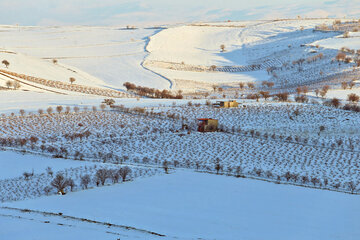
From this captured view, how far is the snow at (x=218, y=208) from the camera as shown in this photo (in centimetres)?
1267

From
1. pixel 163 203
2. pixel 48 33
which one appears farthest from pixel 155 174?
pixel 48 33

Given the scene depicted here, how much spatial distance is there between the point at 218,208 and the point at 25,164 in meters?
9.61

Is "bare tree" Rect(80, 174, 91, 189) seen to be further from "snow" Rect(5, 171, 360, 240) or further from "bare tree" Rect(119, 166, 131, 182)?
"bare tree" Rect(119, 166, 131, 182)

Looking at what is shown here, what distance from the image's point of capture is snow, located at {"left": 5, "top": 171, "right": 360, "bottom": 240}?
41.6ft

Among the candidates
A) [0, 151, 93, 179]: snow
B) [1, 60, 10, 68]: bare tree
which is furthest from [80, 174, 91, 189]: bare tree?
[1, 60, 10, 68]: bare tree

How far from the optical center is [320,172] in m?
18.9

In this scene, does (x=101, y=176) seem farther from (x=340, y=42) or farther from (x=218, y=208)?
(x=340, y=42)

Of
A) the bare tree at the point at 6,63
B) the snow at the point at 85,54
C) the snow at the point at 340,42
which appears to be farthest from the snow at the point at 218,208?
the snow at the point at 340,42

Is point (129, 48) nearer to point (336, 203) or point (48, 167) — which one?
point (48, 167)

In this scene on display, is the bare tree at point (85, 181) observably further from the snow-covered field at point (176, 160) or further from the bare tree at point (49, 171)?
the bare tree at point (49, 171)

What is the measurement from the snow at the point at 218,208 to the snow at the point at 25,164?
379 centimetres

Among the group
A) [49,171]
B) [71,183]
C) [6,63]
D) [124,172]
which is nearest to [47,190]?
[71,183]

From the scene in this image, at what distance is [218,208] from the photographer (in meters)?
14.4

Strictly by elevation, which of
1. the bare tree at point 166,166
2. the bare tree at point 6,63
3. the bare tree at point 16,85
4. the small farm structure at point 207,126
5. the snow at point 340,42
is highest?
the snow at point 340,42
